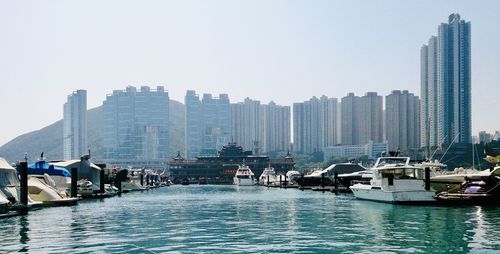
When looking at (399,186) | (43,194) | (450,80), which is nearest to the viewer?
(399,186)

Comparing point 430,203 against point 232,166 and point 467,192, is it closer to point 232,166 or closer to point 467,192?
point 467,192

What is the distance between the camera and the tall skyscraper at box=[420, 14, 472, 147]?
158875 mm

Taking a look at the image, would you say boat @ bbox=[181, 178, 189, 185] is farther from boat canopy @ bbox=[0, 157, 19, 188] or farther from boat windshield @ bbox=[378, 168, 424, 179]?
boat canopy @ bbox=[0, 157, 19, 188]

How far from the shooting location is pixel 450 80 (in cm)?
15962

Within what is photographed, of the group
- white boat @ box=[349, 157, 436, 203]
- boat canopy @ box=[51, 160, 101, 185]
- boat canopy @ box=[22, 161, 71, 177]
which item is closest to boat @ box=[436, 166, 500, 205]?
white boat @ box=[349, 157, 436, 203]

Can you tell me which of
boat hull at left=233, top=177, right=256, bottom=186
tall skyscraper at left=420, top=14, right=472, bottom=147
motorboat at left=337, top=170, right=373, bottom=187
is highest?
tall skyscraper at left=420, top=14, right=472, bottom=147

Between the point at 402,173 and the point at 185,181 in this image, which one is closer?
the point at 402,173

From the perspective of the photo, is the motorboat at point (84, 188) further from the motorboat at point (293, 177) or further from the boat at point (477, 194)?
the motorboat at point (293, 177)

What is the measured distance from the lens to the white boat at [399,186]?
4956 centimetres

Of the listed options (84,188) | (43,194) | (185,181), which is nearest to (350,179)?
(84,188)

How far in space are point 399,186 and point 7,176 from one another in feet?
107

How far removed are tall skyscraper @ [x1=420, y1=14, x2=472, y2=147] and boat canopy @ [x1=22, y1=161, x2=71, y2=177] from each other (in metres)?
117

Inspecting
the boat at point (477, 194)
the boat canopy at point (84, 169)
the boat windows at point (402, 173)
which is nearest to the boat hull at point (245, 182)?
the boat canopy at point (84, 169)

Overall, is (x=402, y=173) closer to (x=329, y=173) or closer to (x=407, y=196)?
(x=407, y=196)
